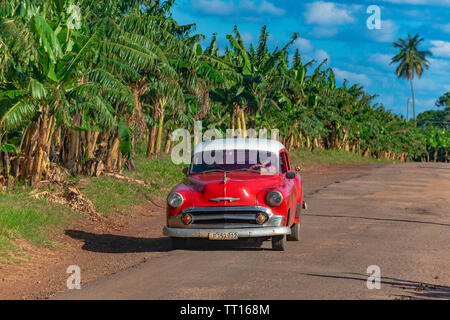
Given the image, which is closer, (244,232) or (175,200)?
(244,232)

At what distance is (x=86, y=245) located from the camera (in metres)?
11.7

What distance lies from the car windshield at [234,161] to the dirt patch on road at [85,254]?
1637 millimetres

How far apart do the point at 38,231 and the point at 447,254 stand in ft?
23.9

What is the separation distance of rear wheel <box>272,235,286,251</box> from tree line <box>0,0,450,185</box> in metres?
6.28

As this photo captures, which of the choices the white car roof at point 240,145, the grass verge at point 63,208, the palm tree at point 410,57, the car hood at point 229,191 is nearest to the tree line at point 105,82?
the grass verge at point 63,208

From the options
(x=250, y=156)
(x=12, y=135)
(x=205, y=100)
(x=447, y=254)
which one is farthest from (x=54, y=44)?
(x=205, y=100)

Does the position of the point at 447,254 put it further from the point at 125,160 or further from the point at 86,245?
the point at 125,160

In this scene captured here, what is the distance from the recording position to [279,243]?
33.4ft

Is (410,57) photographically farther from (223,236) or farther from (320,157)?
(223,236)

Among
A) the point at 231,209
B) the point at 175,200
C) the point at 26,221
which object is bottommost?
→ the point at 26,221

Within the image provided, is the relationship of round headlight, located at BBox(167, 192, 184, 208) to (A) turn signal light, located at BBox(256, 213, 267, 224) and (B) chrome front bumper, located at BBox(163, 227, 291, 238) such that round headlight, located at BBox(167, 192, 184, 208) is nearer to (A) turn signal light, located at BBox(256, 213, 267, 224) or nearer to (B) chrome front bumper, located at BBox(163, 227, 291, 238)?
(B) chrome front bumper, located at BBox(163, 227, 291, 238)

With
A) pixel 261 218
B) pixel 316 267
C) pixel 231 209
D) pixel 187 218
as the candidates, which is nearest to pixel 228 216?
pixel 231 209

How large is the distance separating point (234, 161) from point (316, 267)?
9.87 feet

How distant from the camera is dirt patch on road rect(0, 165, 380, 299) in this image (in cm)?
833
